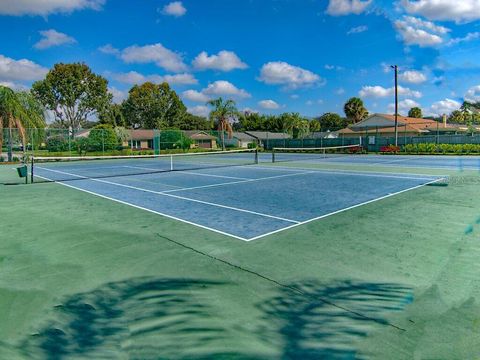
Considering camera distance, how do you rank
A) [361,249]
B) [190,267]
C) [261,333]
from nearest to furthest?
[261,333], [190,267], [361,249]

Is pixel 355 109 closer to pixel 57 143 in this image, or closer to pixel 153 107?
pixel 153 107

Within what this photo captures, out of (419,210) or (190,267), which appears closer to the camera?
(190,267)

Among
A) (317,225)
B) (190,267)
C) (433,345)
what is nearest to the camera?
(433,345)

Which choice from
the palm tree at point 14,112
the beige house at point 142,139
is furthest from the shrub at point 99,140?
the beige house at point 142,139

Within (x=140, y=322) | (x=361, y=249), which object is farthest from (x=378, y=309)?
(x=140, y=322)

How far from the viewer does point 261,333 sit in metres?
3.15

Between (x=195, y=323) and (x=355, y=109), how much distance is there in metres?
78.0

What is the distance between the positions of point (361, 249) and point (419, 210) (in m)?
3.62

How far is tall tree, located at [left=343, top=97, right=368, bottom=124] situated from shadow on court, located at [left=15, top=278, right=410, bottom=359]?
7651 centimetres

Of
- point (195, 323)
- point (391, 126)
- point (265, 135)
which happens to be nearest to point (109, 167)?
point (195, 323)

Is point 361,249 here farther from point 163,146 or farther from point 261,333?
point 163,146

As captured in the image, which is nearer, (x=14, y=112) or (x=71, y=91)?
(x=14, y=112)

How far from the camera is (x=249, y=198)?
1018 cm

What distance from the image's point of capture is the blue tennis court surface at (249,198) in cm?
728
